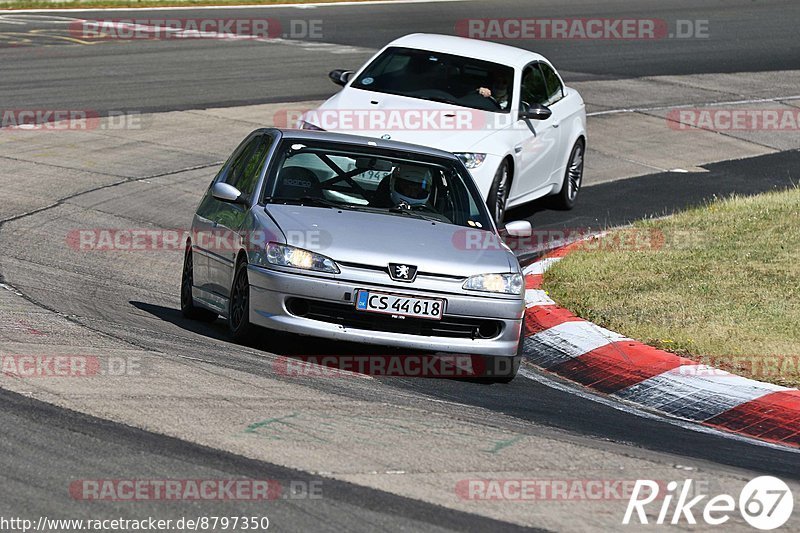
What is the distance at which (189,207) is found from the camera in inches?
598

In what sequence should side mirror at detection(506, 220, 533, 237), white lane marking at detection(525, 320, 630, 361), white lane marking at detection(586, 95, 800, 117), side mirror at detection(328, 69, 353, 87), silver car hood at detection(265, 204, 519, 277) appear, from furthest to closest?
white lane marking at detection(586, 95, 800, 117) → side mirror at detection(328, 69, 353, 87) → side mirror at detection(506, 220, 533, 237) → white lane marking at detection(525, 320, 630, 361) → silver car hood at detection(265, 204, 519, 277)

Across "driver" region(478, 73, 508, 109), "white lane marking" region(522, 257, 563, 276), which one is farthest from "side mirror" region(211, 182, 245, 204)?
"driver" region(478, 73, 508, 109)

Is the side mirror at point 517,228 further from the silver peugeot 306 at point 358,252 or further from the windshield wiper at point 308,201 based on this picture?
the windshield wiper at point 308,201

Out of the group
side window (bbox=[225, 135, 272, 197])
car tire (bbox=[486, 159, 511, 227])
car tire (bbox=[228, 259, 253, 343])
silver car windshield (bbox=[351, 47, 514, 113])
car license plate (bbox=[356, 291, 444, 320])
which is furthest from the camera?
silver car windshield (bbox=[351, 47, 514, 113])

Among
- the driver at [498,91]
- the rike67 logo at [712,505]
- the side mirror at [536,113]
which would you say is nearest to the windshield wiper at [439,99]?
the driver at [498,91]

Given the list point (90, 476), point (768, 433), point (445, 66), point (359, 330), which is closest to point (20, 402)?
point (90, 476)

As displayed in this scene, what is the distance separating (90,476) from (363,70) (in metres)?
9.96

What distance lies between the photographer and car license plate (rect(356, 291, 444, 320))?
8.77 meters

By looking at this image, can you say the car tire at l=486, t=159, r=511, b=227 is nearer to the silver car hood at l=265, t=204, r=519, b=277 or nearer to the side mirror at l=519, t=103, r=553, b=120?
the side mirror at l=519, t=103, r=553, b=120

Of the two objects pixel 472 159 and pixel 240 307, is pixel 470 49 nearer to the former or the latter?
pixel 472 159

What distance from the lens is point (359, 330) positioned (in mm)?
8797

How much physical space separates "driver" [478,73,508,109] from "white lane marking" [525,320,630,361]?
472cm

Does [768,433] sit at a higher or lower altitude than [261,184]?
lower

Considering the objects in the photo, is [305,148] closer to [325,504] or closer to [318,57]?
[325,504]
